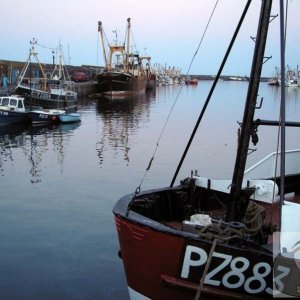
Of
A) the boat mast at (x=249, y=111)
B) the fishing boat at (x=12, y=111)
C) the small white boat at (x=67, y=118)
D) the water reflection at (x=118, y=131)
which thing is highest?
the boat mast at (x=249, y=111)

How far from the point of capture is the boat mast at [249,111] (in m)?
7.61

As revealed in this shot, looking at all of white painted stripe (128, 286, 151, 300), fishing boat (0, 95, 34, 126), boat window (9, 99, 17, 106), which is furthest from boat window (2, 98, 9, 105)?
white painted stripe (128, 286, 151, 300)

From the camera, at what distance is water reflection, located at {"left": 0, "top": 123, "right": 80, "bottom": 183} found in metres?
23.8

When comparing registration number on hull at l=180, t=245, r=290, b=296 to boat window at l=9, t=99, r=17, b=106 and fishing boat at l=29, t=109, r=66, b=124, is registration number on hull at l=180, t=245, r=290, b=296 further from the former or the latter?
boat window at l=9, t=99, r=17, b=106

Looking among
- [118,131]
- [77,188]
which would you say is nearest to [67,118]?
[118,131]

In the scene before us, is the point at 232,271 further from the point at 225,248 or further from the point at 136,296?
the point at 136,296

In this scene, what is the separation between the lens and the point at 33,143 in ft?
101

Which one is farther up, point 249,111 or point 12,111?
point 249,111

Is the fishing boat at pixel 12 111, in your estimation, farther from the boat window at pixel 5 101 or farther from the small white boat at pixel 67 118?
the small white boat at pixel 67 118

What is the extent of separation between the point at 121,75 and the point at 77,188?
64961mm

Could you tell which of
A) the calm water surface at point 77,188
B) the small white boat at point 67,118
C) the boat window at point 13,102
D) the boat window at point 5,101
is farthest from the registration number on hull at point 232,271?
the small white boat at point 67,118

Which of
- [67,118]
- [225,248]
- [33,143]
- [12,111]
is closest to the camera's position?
[225,248]

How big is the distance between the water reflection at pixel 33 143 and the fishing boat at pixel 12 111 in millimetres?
608

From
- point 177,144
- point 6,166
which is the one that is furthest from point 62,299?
point 177,144
